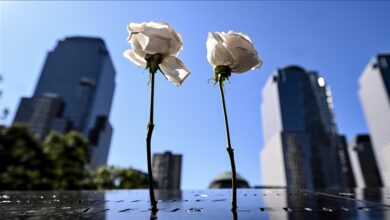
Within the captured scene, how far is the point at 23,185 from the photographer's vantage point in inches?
685

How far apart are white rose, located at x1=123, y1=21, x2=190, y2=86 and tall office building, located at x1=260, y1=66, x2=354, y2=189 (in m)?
101

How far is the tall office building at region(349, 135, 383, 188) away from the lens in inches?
4518

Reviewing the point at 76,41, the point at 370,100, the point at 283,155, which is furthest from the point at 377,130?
the point at 76,41

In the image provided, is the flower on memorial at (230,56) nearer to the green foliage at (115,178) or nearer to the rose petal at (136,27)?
the rose petal at (136,27)

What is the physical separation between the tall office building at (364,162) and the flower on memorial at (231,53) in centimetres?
13503

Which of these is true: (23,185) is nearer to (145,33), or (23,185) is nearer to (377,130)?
(145,33)

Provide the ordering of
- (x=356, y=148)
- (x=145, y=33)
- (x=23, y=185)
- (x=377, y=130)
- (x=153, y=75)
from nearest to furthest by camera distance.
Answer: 1. (x=145, y=33)
2. (x=153, y=75)
3. (x=23, y=185)
4. (x=377, y=130)
5. (x=356, y=148)

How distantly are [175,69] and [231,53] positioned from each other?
0.31 m

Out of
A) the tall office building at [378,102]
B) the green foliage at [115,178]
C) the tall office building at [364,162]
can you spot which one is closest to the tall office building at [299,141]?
the tall office building at [364,162]

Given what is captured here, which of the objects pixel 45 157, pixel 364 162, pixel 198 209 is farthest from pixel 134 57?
pixel 364 162

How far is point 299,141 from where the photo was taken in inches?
4277

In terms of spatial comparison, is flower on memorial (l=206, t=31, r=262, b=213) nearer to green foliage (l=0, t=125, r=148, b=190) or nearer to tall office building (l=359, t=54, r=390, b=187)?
green foliage (l=0, t=125, r=148, b=190)

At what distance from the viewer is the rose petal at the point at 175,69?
4.83 feet

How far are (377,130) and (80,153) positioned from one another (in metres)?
113
